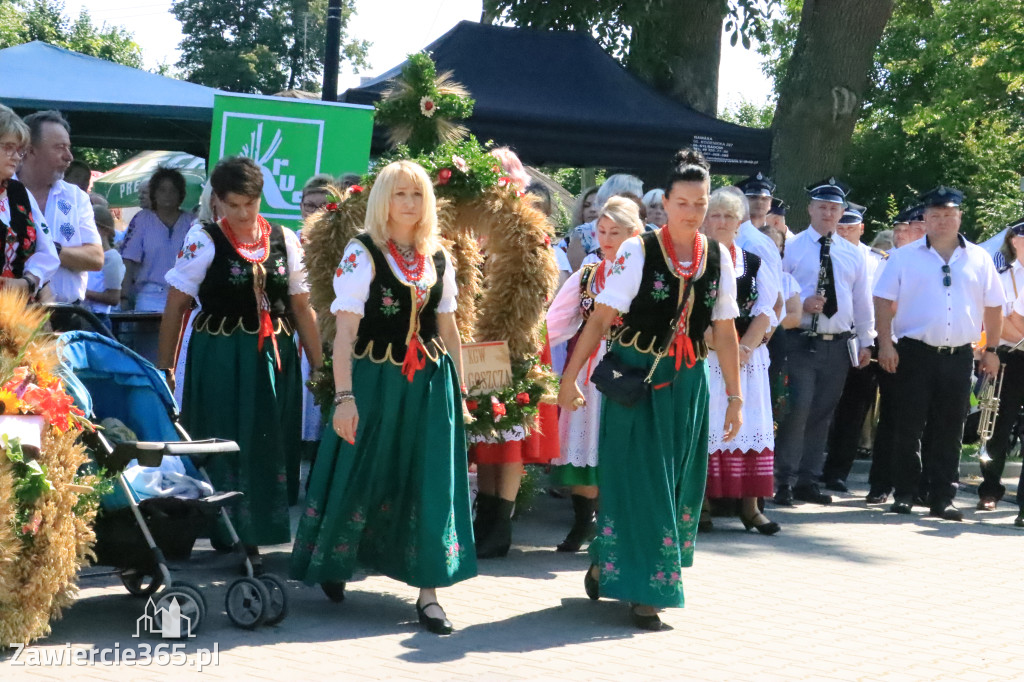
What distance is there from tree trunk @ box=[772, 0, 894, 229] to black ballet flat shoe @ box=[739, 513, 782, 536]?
253 inches

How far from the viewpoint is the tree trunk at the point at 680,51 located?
15.7 meters

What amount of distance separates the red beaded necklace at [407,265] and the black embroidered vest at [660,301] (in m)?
0.99

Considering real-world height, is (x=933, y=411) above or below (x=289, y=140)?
below

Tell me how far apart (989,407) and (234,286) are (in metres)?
6.04

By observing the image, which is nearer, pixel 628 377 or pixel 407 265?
pixel 407 265

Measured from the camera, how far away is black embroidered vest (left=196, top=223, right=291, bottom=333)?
709 centimetres

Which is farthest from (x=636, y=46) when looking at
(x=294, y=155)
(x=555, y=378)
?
(x=555, y=378)

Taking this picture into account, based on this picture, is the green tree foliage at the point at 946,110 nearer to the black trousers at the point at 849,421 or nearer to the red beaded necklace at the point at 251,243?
the black trousers at the point at 849,421

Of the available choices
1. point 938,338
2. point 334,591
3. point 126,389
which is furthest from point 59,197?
point 938,338

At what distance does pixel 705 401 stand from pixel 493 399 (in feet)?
4.68

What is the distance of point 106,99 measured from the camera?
11.1m

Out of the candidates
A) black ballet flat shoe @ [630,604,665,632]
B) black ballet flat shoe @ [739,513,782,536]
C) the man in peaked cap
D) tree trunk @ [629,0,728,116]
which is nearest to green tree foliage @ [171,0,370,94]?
tree trunk @ [629,0,728,116]

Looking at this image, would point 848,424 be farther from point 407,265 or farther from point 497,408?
point 407,265

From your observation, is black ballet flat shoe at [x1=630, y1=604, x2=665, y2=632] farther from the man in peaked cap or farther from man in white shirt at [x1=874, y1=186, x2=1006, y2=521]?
the man in peaked cap
